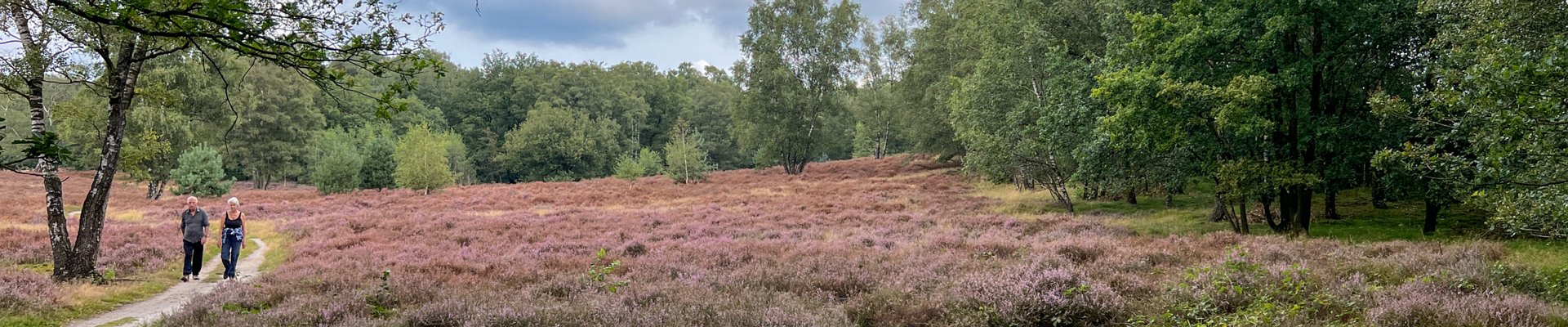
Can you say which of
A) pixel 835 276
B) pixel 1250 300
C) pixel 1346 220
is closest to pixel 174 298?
pixel 835 276

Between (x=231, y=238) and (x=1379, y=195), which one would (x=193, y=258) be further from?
(x=1379, y=195)

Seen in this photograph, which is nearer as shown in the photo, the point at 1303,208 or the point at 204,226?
the point at 204,226

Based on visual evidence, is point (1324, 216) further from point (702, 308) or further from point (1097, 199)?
point (702, 308)

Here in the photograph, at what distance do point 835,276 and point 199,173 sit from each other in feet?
118

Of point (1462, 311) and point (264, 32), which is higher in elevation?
point (264, 32)

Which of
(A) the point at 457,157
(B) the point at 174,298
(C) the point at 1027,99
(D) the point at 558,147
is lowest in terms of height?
(B) the point at 174,298

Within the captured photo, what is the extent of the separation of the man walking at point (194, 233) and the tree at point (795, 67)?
32373mm

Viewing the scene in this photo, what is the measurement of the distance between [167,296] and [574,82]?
65.0 m

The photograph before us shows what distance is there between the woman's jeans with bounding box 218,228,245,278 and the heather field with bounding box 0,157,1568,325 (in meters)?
0.61

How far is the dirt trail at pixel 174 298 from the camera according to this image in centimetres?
799

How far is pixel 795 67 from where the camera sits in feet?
142

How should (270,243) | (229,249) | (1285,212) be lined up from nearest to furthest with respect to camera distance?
(229,249)
(1285,212)
(270,243)

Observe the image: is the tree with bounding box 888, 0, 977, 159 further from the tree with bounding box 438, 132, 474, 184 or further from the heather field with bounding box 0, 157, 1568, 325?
the tree with bounding box 438, 132, 474, 184

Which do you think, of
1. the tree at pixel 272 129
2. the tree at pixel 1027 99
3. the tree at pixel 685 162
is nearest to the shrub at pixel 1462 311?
the tree at pixel 1027 99
